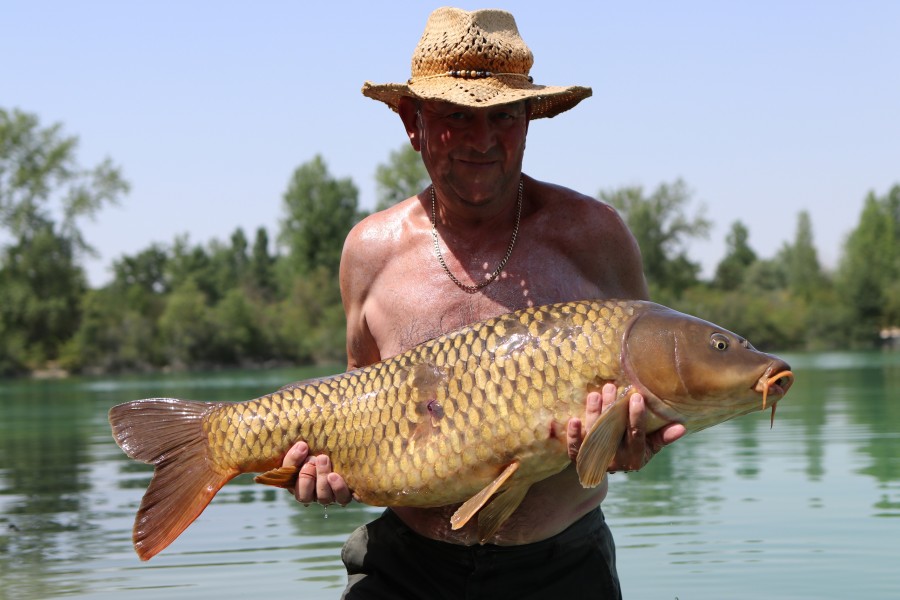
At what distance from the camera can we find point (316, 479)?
364 centimetres

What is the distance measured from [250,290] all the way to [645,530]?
268 ft

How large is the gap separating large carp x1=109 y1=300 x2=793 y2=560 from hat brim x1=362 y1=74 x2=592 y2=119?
0.65 metres

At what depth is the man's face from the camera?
3.82m

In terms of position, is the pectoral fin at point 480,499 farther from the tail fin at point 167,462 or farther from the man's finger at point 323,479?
the tail fin at point 167,462

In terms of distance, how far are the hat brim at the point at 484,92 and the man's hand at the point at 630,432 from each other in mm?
920

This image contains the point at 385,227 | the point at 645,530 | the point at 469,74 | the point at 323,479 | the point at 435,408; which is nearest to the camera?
the point at 435,408

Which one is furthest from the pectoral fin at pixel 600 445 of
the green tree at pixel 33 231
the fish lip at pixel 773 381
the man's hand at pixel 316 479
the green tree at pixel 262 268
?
the green tree at pixel 262 268

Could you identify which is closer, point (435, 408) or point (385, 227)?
point (435, 408)

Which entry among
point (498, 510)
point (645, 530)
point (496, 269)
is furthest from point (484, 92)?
point (645, 530)

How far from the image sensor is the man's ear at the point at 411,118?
411 centimetres

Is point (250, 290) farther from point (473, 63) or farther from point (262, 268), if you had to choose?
point (473, 63)

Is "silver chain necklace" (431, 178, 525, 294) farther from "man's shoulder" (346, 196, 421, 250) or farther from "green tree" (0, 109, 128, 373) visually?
"green tree" (0, 109, 128, 373)

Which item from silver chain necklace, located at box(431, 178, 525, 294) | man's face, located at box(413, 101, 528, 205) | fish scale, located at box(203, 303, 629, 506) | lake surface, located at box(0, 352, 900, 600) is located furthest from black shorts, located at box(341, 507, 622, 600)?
lake surface, located at box(0, 352, 900, 600)

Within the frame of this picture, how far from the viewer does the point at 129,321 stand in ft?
207
